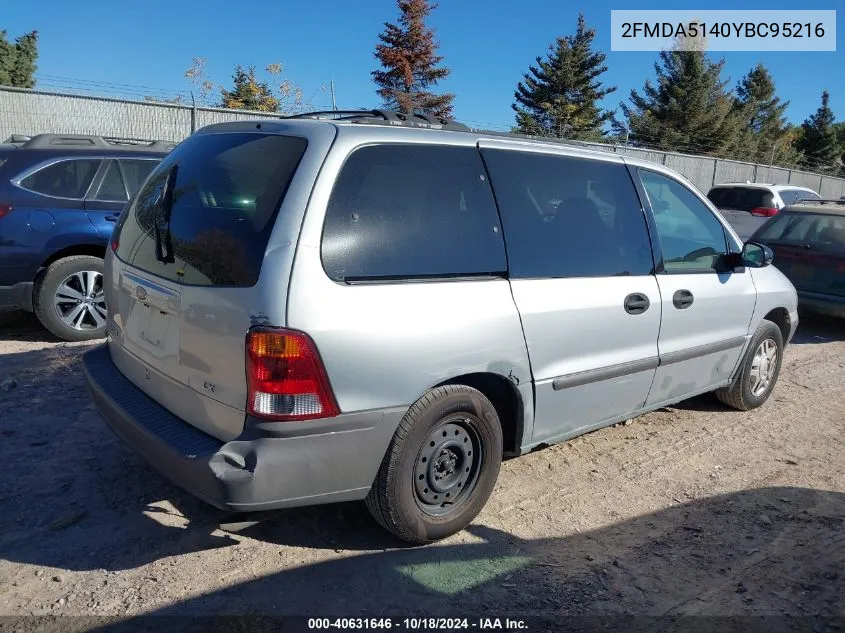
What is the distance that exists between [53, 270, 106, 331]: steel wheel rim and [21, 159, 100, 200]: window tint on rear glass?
73cm

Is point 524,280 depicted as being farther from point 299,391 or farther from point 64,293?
point 64,293

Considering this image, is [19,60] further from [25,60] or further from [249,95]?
[249,95]

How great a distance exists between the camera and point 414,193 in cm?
296

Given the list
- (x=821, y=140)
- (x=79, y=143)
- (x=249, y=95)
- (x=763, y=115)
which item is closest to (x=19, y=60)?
(x=249, y=95)

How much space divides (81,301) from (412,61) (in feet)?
120

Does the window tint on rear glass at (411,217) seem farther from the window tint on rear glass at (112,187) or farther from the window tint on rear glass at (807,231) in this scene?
the window tint on rear glass at (807,231)

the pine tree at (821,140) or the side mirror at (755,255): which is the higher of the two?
the pine tree at (821,140)

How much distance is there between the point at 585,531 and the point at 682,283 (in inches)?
64.4

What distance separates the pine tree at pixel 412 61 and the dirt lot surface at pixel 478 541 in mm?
35690

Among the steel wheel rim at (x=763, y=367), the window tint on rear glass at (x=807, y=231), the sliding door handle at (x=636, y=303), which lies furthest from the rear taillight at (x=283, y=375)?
the window tint on rear glass at (x=807, y=231)

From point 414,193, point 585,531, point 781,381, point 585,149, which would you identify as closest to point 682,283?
point 585,149

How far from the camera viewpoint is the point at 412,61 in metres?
39.4

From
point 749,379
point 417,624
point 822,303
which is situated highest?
point 822,303

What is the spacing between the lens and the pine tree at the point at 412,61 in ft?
126
